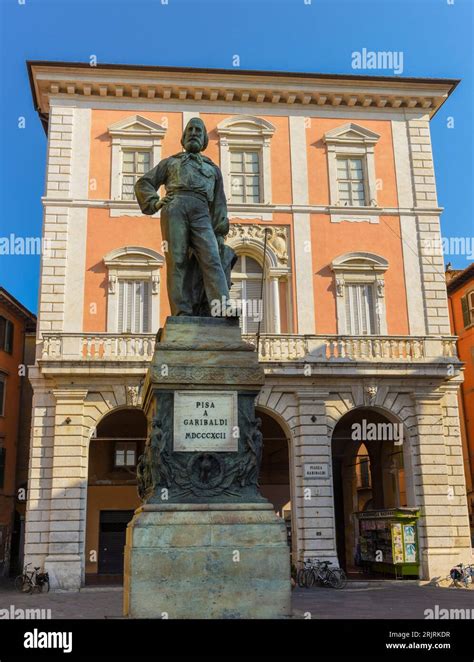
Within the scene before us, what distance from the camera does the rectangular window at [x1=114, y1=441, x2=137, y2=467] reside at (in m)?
25.6

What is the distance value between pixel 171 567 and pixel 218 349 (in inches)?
88.7

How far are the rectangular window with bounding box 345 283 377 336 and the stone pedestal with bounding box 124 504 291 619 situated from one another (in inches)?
681

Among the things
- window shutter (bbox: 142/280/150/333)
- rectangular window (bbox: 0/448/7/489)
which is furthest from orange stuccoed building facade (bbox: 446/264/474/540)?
rectangular window (bbox: 0/448/7/489)

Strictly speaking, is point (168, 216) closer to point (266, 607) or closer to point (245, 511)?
point (245, 511)

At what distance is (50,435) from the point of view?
21.9 m

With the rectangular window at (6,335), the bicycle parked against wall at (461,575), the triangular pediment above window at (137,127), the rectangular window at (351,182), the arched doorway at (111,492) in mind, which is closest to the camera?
the bicycle parked against wall at (461,575)

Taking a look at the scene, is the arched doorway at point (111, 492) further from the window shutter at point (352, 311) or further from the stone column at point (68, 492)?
the window shutter at point (352, 311)

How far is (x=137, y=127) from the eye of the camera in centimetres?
2509

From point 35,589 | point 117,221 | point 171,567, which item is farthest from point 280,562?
point 117,221

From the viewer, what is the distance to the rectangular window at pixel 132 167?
2483cm

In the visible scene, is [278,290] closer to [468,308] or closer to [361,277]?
[361,277]

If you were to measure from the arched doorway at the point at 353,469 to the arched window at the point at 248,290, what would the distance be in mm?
4742

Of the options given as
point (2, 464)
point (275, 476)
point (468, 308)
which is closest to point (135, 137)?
point (275, 476)

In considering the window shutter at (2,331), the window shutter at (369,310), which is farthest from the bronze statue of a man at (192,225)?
the window shutter at (2,331)
